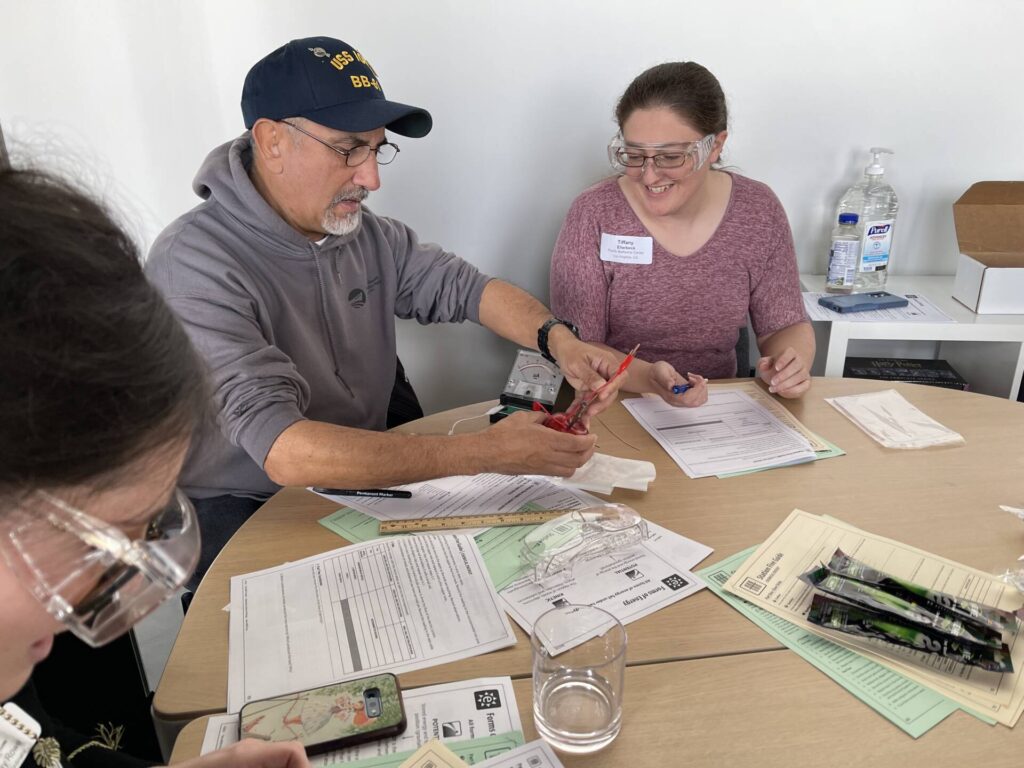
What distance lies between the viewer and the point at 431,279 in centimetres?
187

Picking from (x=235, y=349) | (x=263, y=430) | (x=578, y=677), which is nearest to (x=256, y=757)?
(x=578, y=677)

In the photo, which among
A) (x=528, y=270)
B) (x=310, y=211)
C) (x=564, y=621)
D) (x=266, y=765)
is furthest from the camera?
(x=528, y=270)

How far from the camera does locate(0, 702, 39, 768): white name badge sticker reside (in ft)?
2.51

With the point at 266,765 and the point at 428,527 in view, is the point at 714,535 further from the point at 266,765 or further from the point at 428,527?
the point at 266,765

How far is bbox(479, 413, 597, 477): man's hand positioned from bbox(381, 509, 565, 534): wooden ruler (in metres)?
0.09

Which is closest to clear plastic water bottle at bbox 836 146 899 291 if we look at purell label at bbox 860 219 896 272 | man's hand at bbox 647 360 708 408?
purell label at bbox 860 219 896 272

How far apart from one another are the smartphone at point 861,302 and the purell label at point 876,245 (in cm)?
10

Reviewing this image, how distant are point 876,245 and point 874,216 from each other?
0.43 ft

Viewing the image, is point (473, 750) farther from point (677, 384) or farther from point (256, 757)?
point (677, 384)

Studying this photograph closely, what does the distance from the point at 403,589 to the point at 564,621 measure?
25 centimetres

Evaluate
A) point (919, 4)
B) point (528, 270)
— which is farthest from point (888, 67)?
point (528, 270)

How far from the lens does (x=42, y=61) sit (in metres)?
2.14

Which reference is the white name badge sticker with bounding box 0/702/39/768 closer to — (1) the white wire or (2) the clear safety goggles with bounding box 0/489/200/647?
(2) the clear safety goggles with bounding box 0/489/200/647

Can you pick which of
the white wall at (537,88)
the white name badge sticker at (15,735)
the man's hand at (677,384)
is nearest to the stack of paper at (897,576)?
the man's hand at (677,384)
